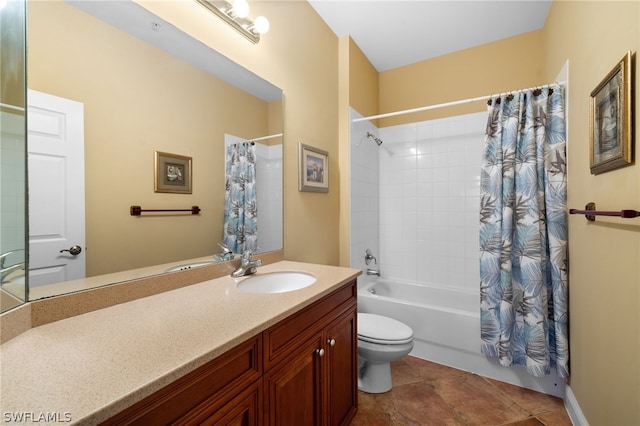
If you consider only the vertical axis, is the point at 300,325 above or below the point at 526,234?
below

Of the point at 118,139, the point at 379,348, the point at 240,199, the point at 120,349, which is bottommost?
the point at 379,348

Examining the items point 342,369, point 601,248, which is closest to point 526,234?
point 601,248

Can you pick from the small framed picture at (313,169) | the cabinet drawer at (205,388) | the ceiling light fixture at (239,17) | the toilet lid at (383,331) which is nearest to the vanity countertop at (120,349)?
the cabinet drawer at (205,388)

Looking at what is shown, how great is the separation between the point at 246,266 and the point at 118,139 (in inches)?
30.3

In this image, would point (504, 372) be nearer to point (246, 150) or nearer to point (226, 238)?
point (226, 238)

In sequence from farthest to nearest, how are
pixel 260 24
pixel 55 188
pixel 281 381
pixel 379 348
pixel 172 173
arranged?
pixel 379 348 → pixel 260 24 → pixel 172 173 → pixel 281 381 → pixel 55 188

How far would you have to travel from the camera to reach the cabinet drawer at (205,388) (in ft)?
1.86

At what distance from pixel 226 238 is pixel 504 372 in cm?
204

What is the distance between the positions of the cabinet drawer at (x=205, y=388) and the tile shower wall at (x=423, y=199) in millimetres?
1699

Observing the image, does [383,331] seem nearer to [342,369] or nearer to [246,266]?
[342,369]

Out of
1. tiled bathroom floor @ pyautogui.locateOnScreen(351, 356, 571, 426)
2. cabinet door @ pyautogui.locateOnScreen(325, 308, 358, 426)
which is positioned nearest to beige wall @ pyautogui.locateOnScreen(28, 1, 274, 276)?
cabinet door @ pyautogui.locateOnScreen(325, 308, 358, 426)

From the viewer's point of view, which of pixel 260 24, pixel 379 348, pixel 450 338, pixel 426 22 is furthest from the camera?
pixel 426 22

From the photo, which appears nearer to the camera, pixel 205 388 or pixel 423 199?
pixel 205 388

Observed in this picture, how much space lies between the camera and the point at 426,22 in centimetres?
221
